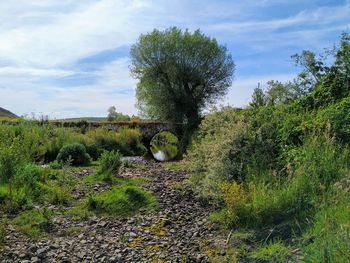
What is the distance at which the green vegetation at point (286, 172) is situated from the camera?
200 inches

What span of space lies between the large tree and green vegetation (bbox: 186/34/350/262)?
2242 cm

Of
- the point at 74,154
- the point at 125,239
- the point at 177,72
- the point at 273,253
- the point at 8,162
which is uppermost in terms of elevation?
the point at 177,72

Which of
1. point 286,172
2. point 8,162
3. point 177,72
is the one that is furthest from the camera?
point 177,72

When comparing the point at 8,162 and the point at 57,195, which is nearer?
the point at 8,162

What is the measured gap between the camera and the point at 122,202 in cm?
805

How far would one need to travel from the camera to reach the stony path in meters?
5.39

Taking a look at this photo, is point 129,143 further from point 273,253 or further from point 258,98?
point 273,253

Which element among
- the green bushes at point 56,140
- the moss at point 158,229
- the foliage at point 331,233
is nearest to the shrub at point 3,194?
the green bushes at point 56,140

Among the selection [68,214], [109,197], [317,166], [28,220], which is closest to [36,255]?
[28,220]

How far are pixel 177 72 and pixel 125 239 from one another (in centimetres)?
2781

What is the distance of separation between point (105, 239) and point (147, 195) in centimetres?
243

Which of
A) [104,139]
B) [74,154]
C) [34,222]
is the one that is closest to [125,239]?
[34,222]

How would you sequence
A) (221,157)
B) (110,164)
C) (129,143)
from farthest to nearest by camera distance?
(129,143), (110,164), (221,157)

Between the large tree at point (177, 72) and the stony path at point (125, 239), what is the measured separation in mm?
25204
